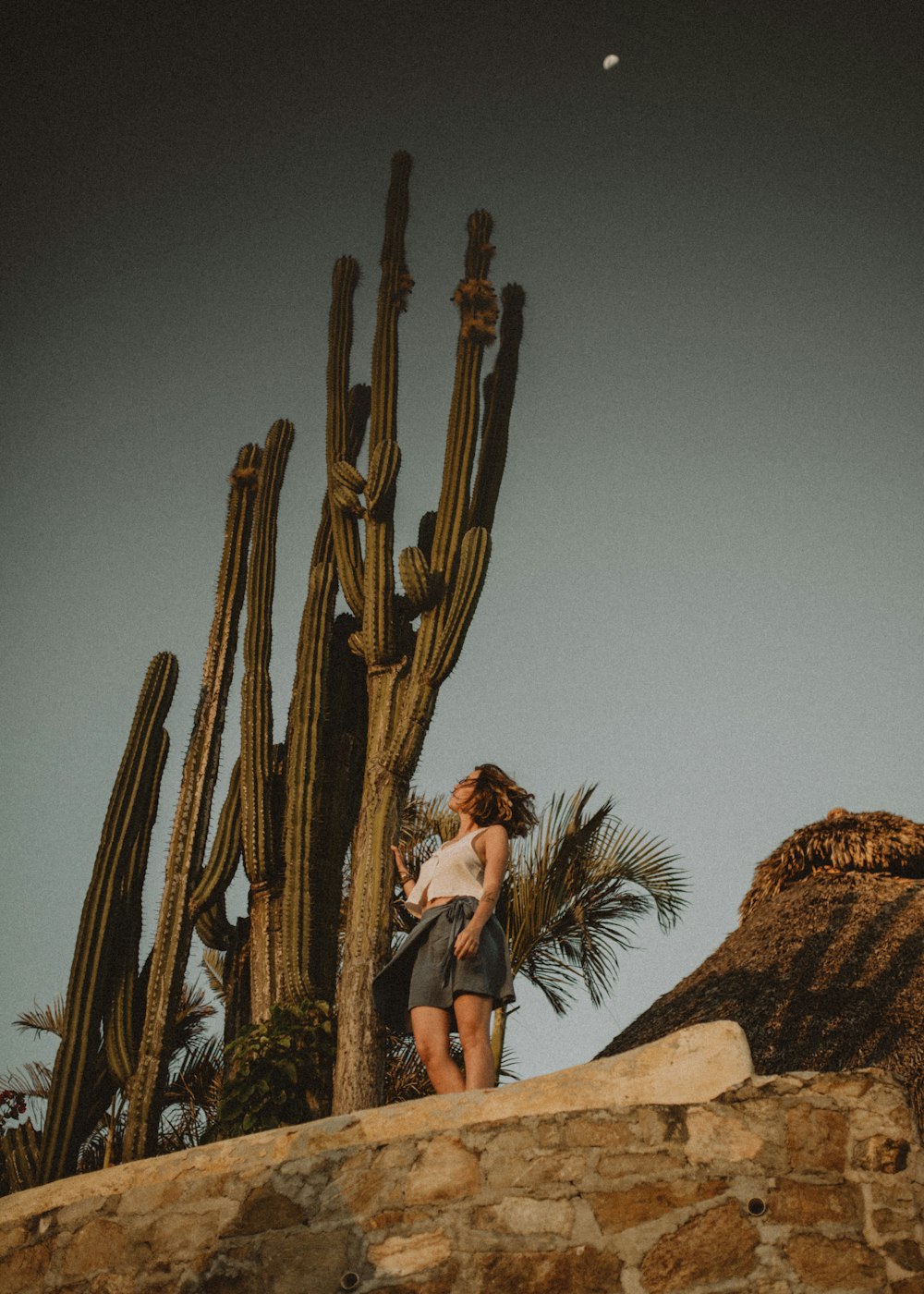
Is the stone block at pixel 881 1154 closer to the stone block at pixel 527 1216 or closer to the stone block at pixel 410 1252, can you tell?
the stone block at pixel 527 1216

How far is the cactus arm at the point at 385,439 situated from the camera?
304 inches

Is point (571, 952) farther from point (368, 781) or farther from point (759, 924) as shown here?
point (368, 781)

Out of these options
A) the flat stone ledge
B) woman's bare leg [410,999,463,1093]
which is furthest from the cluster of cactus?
the flat stone ledge

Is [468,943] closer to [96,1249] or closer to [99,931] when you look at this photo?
[96,1249]

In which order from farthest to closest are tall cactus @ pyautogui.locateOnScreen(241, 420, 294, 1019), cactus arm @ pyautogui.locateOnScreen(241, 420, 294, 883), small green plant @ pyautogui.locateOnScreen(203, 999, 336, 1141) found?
cactus arm @ pyautogui.locateOnScreen(241, 420, 294, 883) < tall cactus @ pyautogui.locateOnScreen(241, 420, 294, 1019) < small green plant @ pyautogui.locateOnScreen(203, 999, 336, 1141)

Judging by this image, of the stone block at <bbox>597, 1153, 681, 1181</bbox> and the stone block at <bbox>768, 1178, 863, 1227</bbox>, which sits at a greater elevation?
the stone block at <bbox>597, 1153, 681, 1181</bbox>

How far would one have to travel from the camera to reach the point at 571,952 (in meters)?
8.67

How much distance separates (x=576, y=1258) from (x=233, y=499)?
6542 mm

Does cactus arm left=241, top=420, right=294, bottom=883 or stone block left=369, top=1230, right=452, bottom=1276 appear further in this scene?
cactus arm left=241, top=420, right=294, bottom=883

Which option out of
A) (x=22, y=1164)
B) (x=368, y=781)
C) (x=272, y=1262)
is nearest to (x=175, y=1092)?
(x=22, y=1164)

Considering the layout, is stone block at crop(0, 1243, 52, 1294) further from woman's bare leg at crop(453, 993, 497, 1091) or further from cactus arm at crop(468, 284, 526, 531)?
cactus arm at crop(468, 284, 526, 531)

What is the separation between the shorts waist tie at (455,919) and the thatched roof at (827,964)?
2.54 metres

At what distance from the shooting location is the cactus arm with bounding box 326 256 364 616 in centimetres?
808

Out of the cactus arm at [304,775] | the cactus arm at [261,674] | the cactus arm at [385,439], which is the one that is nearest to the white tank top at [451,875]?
the cactus arm at [304,775]
